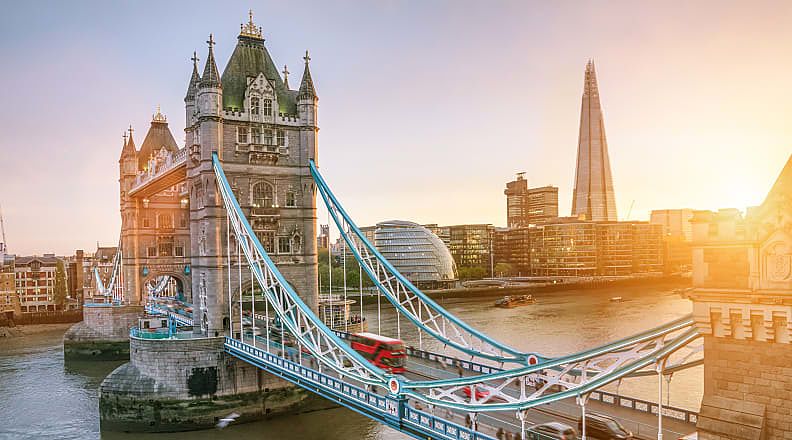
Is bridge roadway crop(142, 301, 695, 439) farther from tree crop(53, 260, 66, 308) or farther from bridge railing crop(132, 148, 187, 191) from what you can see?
tree crop(53, 260, 66, 308)

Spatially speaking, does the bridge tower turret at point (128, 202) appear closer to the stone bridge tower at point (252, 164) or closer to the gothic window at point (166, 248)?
the gothic window at point (166, 248)

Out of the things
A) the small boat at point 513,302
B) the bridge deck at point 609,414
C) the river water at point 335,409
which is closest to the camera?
the bridge deck at point 609,414

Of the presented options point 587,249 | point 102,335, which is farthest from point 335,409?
point 587,249

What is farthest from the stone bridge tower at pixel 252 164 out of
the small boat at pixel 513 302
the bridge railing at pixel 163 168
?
the small boat at pixel 513 302

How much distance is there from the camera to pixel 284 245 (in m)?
34.1

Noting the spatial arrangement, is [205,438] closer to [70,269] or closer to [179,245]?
[179,245]

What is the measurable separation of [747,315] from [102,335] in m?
48.5

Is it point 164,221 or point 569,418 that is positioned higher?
point 164,221

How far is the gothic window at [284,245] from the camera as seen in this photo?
3400 centimetres

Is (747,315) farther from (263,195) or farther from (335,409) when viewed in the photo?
(263,195)

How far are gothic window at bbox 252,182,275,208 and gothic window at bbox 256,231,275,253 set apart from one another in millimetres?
1408

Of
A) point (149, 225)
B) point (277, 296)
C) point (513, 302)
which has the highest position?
point (149, 225)

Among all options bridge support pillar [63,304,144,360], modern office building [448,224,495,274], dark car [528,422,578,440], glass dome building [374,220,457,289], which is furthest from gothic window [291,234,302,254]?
modern office building [448,224,495,274]

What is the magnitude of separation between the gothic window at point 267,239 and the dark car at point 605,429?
2077 centimetres
